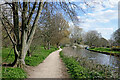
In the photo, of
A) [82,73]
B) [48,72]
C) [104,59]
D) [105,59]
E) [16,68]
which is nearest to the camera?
[82,73]

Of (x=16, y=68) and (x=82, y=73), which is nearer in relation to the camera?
(x=82, y=73)

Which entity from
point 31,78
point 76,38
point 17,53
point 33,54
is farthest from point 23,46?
point 76,38

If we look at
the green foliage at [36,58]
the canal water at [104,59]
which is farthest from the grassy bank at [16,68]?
the canal water at [104,59]

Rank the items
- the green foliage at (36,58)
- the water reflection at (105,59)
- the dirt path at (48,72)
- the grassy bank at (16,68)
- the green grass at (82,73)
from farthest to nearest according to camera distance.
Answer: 1. the green foliage at (36,58)
2. the dirt path at (48,72)
3. the grassy bank at (16,68)
4. the water reflection at (105,59)
5. the green grass at (82,73)

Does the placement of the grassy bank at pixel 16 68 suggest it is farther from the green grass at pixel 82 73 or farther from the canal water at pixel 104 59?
the canal water at pixel 104 59

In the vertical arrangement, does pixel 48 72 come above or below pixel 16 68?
below

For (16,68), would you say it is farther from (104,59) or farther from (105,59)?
(104,59)

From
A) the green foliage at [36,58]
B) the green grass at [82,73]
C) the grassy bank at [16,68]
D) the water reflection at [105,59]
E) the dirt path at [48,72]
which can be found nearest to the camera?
the green grass at [82,73]

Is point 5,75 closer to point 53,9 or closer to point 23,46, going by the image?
point 23,46

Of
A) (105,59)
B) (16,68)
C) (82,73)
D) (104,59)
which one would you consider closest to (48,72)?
(16,68)

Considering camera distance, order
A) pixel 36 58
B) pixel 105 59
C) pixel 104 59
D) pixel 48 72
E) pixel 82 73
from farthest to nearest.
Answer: pixel 104 59 < pixel 36 58 < pixel 105 59 < pixel 48 72 < pixel 82 73

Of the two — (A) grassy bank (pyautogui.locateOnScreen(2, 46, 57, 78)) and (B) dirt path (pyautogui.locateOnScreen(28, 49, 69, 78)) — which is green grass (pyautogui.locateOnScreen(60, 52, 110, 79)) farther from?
(A) grassy bank (pyautogui.locateOnScreen(2, 46, 57, 78))

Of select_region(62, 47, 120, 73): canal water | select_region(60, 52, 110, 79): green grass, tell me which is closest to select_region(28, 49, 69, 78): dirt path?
select_region(60, 52, 110, 79): green grass

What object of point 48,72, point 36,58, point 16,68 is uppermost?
point 16,68
